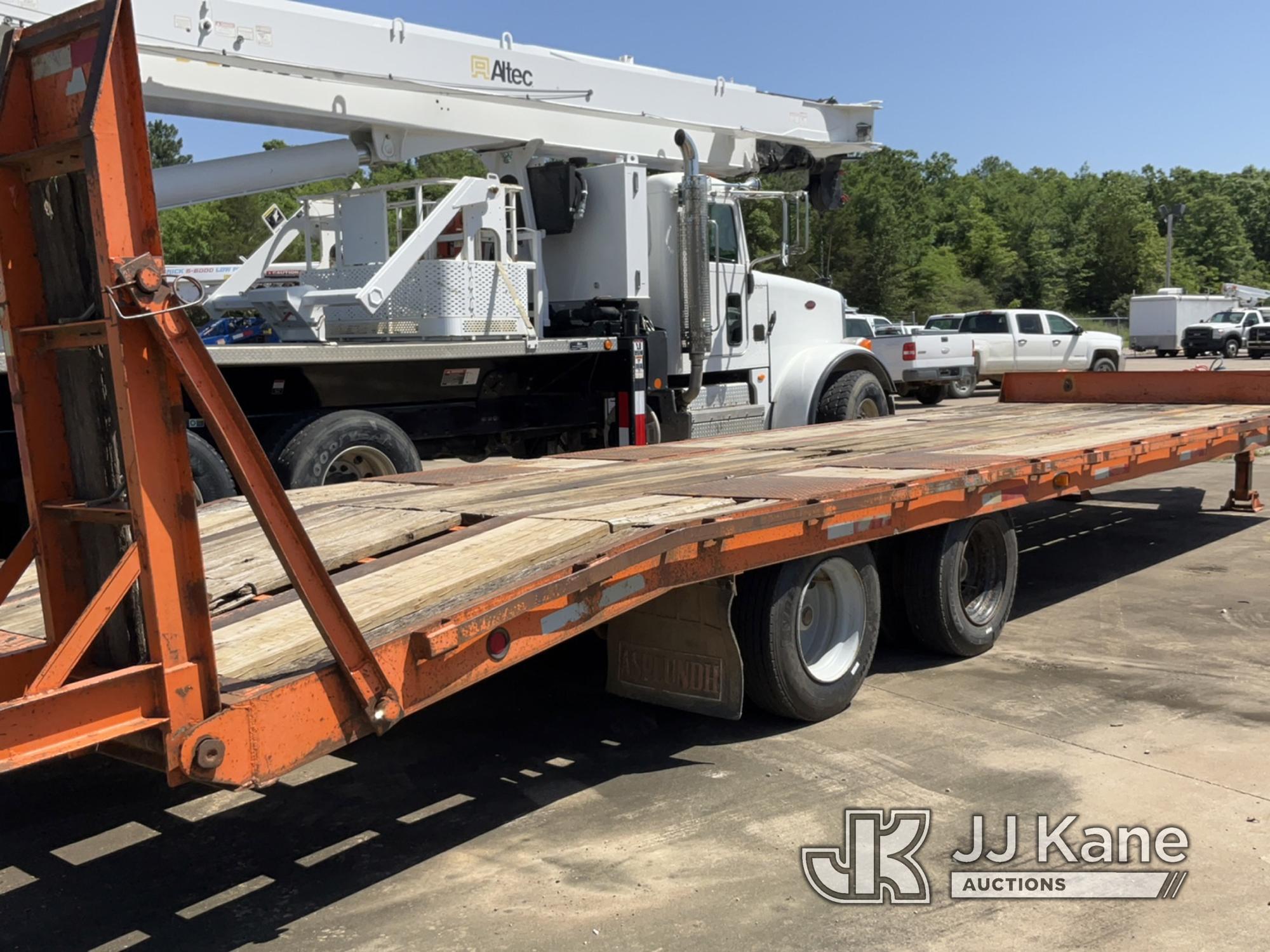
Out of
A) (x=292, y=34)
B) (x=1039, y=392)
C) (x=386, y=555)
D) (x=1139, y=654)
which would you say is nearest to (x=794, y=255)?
(x=1039, y=392)

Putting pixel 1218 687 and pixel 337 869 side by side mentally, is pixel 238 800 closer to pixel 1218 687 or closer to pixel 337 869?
pixel 337 869

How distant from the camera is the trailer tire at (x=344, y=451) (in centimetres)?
860

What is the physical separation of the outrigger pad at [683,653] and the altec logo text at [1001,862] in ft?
2.82

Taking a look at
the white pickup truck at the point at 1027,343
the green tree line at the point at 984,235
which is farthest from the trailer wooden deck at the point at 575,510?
the green tree line at the point at 984,235

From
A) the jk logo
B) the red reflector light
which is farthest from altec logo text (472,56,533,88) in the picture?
the jk logo

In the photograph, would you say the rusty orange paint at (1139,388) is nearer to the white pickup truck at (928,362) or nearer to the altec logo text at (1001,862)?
the altec logo text at (1001,862)

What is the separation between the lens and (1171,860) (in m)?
4.35

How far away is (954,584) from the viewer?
22.2 ft

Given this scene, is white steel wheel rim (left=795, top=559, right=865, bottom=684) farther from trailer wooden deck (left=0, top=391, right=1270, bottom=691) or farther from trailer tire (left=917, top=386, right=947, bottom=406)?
trailer tire (left=917, top=386, right=947, bottom=406)

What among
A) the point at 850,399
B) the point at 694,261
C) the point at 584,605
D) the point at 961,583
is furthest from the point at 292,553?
the point at 850,399

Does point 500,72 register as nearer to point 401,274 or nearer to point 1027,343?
point 401,274

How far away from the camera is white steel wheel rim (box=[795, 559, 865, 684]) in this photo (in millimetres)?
5918

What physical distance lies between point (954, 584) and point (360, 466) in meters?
4.51

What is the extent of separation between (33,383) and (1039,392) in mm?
11319
